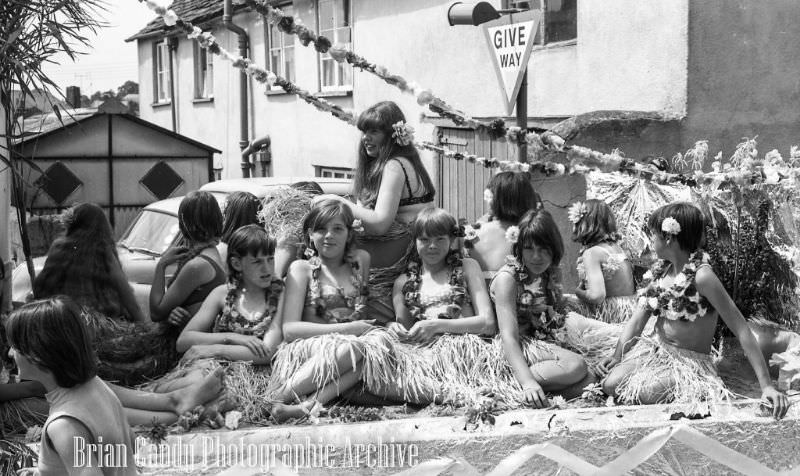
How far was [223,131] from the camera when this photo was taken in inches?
816

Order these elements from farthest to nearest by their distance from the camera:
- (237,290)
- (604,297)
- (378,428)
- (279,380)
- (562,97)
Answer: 1. (562,97)
2. (604,297)
3. (237,290)
4. (279,380)
5. (378,428)

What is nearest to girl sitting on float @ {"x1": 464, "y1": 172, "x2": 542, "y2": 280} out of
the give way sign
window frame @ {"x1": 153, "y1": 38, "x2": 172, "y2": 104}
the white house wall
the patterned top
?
the give way sign

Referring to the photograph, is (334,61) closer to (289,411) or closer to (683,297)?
(683,297)

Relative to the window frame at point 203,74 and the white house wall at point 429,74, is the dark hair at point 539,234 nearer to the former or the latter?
the white house wall at point 429,74

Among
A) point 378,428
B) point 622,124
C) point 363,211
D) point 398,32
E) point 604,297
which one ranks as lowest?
point 378,428

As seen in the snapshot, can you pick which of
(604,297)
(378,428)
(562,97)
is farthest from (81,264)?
(562,97)

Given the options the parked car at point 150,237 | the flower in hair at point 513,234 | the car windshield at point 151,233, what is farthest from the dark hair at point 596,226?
the car windshield at point 151,233

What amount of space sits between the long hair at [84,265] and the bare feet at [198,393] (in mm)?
983

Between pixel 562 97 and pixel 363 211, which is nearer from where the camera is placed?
pixel 363 211

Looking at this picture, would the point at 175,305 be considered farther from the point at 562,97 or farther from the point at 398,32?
the point at 398,32

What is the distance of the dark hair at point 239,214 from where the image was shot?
538 centimetres

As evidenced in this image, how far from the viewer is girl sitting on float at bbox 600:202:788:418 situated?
4.43 meters

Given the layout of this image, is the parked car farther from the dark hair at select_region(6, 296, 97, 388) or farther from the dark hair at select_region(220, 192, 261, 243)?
the dark hair at select_region(6, 296, 97, 388)

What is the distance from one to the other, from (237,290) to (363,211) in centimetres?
77
